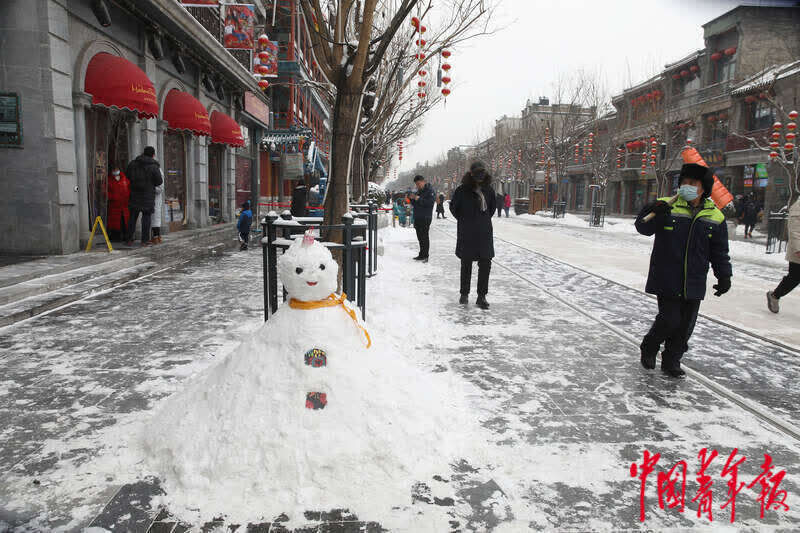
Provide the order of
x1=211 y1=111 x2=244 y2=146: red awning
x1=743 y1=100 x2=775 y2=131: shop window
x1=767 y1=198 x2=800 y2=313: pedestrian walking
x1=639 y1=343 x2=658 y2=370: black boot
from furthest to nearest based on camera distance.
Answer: x1=743 y1=100 x2=775 y2=131: shop window, x1=211 y1=111 x2=244 y2=146: red awning, x1=767 y1=198 x2=800 y2=313: pedestrian walking, x1=639 y1=343 x2=658 y2=370: black boot

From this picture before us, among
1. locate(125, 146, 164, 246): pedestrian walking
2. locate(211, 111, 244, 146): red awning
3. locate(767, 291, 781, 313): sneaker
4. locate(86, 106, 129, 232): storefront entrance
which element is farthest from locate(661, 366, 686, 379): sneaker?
locate(211, 111, 244, 146): red awning

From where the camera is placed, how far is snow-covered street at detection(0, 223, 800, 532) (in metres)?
2.71

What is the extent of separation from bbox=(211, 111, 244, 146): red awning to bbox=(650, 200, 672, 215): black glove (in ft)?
51.2

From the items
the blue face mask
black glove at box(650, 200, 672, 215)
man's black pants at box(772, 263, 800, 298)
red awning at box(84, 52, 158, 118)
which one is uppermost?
red awning at box(84, 52, 158, 118)

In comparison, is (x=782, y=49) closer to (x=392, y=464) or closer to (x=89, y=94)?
(x=89, y=94)

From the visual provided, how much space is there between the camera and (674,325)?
469cm

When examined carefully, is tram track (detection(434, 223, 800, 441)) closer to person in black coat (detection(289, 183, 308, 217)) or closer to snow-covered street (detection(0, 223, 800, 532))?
snow-covered street (detection(0, 223, 800, 532))

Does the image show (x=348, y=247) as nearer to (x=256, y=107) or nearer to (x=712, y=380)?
(x=712, y=380)

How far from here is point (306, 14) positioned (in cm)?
686

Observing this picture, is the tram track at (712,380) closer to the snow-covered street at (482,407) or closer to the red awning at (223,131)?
the snow-covered street at (482,407)

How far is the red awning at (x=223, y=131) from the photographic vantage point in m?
17.7

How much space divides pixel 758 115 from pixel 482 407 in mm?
33898

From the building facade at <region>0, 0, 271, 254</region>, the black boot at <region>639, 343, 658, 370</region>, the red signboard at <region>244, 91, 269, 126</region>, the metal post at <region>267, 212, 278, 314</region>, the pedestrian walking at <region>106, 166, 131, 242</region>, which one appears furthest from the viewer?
the red signboard at <region>244, 91, 269, 126</region>

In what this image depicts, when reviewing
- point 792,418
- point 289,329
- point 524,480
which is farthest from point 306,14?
point 792,418
